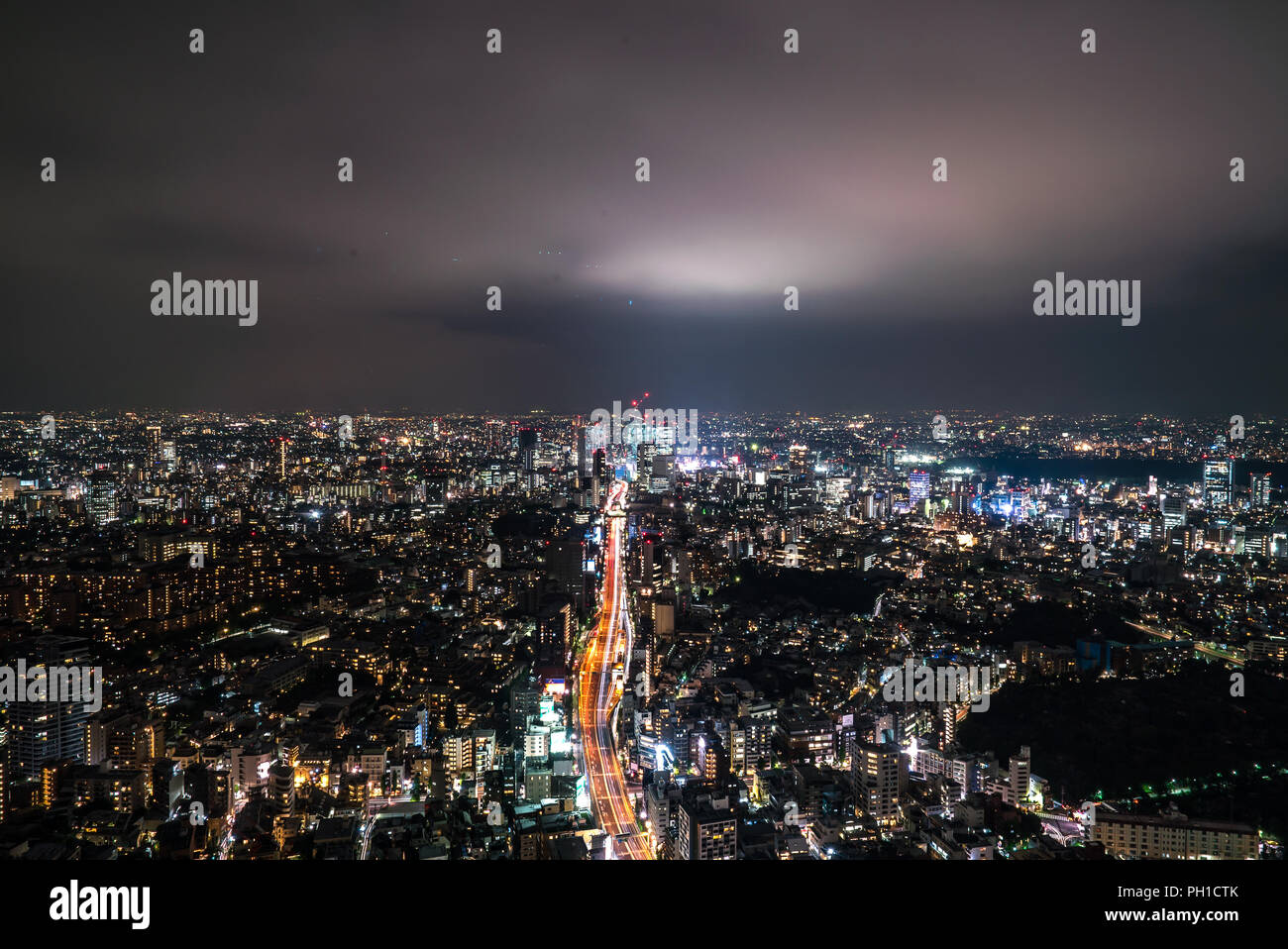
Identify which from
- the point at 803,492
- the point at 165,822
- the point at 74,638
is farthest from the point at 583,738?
the point at 803,492

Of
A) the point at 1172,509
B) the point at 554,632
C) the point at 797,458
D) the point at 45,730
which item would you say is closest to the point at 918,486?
the point at 797,458

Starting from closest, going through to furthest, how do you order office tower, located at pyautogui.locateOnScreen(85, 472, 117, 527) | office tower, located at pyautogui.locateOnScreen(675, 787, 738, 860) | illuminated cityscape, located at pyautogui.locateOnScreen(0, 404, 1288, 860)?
office tower, located at pyautogui.locateOnScreen(675, 787, 738, 860), illuminated cityscape, located at pyautogui.locateOnScreen(0, 404, 1288, 860), office tower, located at pyautogui.locateOnScreen(85, 472, 117, 527)

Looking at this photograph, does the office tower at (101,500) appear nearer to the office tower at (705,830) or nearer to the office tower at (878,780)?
the office tower at (705,830)

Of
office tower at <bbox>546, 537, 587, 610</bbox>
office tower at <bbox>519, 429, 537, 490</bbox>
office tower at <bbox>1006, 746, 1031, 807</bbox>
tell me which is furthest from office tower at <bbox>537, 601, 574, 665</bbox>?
office tower at <bbox>519, 429, 537, 490</bbox>

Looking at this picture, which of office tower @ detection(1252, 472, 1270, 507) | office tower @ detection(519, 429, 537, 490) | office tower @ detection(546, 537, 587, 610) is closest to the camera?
office tower @ detection(1252, 472, 1270, 507)

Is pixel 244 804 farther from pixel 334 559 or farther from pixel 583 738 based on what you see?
pixel 334 559

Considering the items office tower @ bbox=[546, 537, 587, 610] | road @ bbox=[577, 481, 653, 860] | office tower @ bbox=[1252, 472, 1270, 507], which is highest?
office tower @ bbox=[1252, 472, 1270, 507]

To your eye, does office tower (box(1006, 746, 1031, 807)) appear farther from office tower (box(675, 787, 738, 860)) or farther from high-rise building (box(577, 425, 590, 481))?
high-rise building (box(577, 425, 590, 481))
